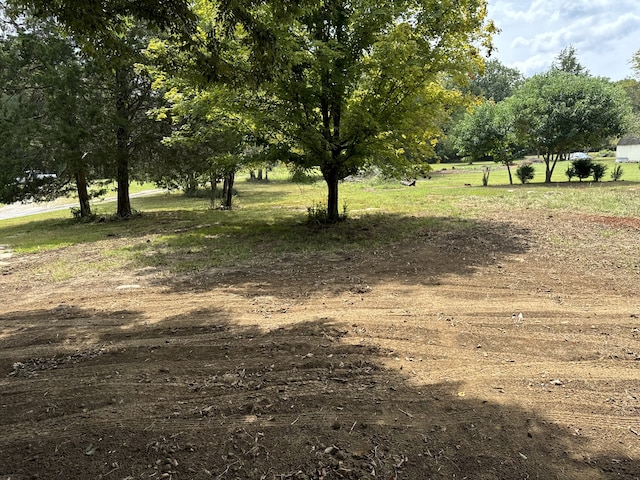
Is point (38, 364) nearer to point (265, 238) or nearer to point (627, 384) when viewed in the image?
point (627, 384)

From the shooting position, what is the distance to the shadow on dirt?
2.64 m

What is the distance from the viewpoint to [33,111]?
636 inches

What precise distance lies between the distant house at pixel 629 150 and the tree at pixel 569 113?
4013 centimetres

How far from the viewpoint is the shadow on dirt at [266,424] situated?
2.64 m

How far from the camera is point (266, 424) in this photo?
3061mm

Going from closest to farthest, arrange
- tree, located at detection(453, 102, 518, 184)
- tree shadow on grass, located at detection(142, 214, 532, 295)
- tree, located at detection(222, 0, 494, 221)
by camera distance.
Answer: tree shadow on grass, located at detection(142, 214, 532, 295), tree, located at detection(222, 0, 494, 221), tree, located at detection(453, 102, 518, 184)

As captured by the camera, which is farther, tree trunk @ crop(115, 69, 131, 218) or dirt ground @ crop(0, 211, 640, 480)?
tree trunk @ crop(115, 69, 131, 218)

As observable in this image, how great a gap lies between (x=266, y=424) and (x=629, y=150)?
7102cm

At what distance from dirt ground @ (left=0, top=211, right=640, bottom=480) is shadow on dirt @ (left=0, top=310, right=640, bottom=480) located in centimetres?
1

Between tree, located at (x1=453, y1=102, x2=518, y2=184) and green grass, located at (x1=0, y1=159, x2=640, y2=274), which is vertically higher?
tree, located at (x1=453, y1=102, x2=518, y2=184)

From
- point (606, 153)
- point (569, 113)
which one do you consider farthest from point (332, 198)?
point (606, 153)

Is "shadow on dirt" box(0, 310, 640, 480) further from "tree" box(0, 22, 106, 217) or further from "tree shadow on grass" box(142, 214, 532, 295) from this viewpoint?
"tree" box(0, 22, 106, 217)

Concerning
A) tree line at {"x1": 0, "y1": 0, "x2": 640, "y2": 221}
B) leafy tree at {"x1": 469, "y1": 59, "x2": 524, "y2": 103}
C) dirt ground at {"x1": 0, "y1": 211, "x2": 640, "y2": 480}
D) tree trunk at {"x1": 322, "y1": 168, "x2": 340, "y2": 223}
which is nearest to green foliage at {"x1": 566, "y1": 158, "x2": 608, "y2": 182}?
tree line at {"x1": 0, "y1": 0, "x2": 640, "y2": 221}

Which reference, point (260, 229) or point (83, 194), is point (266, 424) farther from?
point (83, 194)
